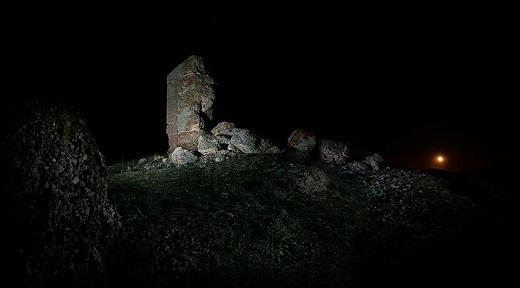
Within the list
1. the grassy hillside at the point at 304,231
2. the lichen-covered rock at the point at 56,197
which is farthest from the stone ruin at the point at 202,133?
the lichen-covered rock at the point at 56,197

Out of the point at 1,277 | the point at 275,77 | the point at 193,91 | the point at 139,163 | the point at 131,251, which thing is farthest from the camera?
the point at 275,77

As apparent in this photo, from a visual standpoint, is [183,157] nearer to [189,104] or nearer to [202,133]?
[202,133]

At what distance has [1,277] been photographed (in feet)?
5.64

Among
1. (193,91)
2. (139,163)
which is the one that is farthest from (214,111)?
(139,163)

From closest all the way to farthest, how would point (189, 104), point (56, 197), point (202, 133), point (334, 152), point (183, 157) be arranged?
point (56, 197), point (183, 157), point (334, 152), point (202, 133), point (189, 104)

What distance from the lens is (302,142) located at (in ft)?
24.4

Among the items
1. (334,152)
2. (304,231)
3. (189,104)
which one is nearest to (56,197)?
(304,231)

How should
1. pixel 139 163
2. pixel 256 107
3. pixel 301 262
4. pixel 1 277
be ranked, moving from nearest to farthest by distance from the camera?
pixel 1 277
pixel 301 262
pixel 139 163
pixel 256 107

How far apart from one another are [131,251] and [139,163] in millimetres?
4290

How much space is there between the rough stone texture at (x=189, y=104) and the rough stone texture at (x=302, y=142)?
2.20 meters

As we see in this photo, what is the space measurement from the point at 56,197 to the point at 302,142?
5.84m

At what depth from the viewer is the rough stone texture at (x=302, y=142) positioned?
736 centimetres

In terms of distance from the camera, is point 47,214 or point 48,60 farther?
point 48,60

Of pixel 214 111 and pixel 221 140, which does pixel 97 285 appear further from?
pixel 214 111
